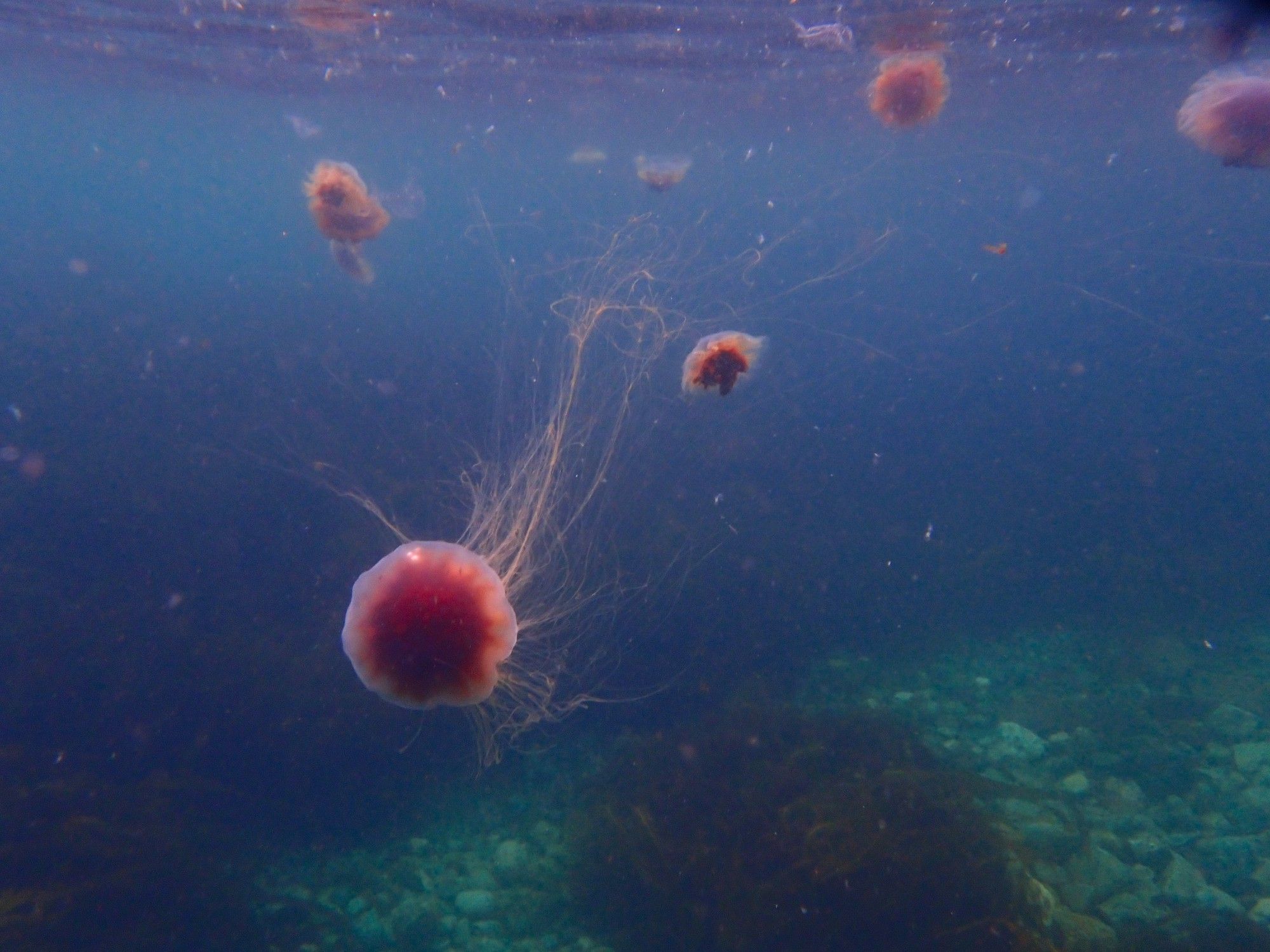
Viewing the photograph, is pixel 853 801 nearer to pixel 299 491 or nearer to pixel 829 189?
pixel 299 491

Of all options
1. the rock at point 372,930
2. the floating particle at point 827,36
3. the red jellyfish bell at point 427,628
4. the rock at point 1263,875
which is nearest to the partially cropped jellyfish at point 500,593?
the red jellyfish bell at point 427,628

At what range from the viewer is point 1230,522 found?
1372 centimetres

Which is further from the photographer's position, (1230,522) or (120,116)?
(120,116)

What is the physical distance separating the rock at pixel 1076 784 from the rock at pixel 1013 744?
33 centimetres

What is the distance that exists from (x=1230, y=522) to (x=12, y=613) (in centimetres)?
1946

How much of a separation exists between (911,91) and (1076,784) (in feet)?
30.0

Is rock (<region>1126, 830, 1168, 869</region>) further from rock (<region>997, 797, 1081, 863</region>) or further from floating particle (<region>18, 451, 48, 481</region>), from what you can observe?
floating particle (<region>18, 451, 48, 481</region>)

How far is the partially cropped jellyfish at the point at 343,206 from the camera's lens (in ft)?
27.7

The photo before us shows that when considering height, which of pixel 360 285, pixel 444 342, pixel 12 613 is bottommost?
pixel 12 613

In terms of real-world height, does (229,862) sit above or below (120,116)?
below

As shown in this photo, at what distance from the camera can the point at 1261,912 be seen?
4.66m

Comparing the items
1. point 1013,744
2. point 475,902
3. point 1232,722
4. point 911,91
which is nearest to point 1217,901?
point 1013,744

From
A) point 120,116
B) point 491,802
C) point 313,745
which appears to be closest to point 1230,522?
point 491,802

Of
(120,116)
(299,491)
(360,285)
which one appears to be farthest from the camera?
(120,116)
